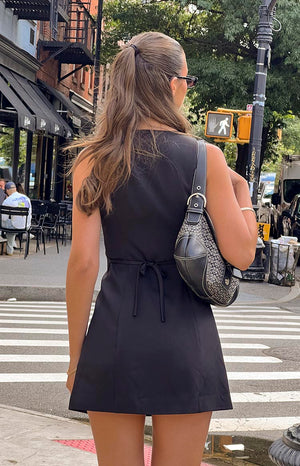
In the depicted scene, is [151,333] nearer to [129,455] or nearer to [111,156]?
[129,455]

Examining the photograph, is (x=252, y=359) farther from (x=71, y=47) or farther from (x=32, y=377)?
(x=71, y=47)

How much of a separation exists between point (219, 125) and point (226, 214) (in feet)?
49.6

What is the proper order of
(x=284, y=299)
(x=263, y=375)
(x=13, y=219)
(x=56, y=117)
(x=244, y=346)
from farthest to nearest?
(x=56, y=117) → (x=13, y=219) → (x=284, y=299) → (x=244, y=346) → (x=263, y=375)

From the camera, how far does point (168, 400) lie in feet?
7.96

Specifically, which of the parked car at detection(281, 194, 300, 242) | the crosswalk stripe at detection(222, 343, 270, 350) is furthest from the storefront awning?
the crosswalk stripe at detection(222, 343, 270, 350)

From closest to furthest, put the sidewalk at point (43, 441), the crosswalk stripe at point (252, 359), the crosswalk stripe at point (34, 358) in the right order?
the sidewalk at point (43, 441)
the crosswalk stripe at point (34, 358)
the crosswalk stripe at point (252, 359)

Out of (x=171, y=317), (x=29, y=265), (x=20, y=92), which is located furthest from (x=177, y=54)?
(x=20, y=92)

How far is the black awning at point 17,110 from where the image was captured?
67.6 ft

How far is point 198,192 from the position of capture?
2488 mm

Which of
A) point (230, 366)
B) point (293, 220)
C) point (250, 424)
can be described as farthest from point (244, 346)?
point (293, 220)

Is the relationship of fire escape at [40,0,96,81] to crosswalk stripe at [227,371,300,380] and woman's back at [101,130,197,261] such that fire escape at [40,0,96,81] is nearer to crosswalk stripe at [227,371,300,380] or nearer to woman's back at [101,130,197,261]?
crosswalk stripe at [227,371,300,380]

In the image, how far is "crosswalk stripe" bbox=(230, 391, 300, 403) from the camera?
6.70 meters

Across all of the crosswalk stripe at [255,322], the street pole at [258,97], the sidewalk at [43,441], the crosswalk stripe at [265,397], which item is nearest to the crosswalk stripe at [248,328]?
the crosswalk stripe at [255,322]

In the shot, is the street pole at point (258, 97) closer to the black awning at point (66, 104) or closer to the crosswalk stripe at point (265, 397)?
the crosswalk stripe at point (265, 397)
